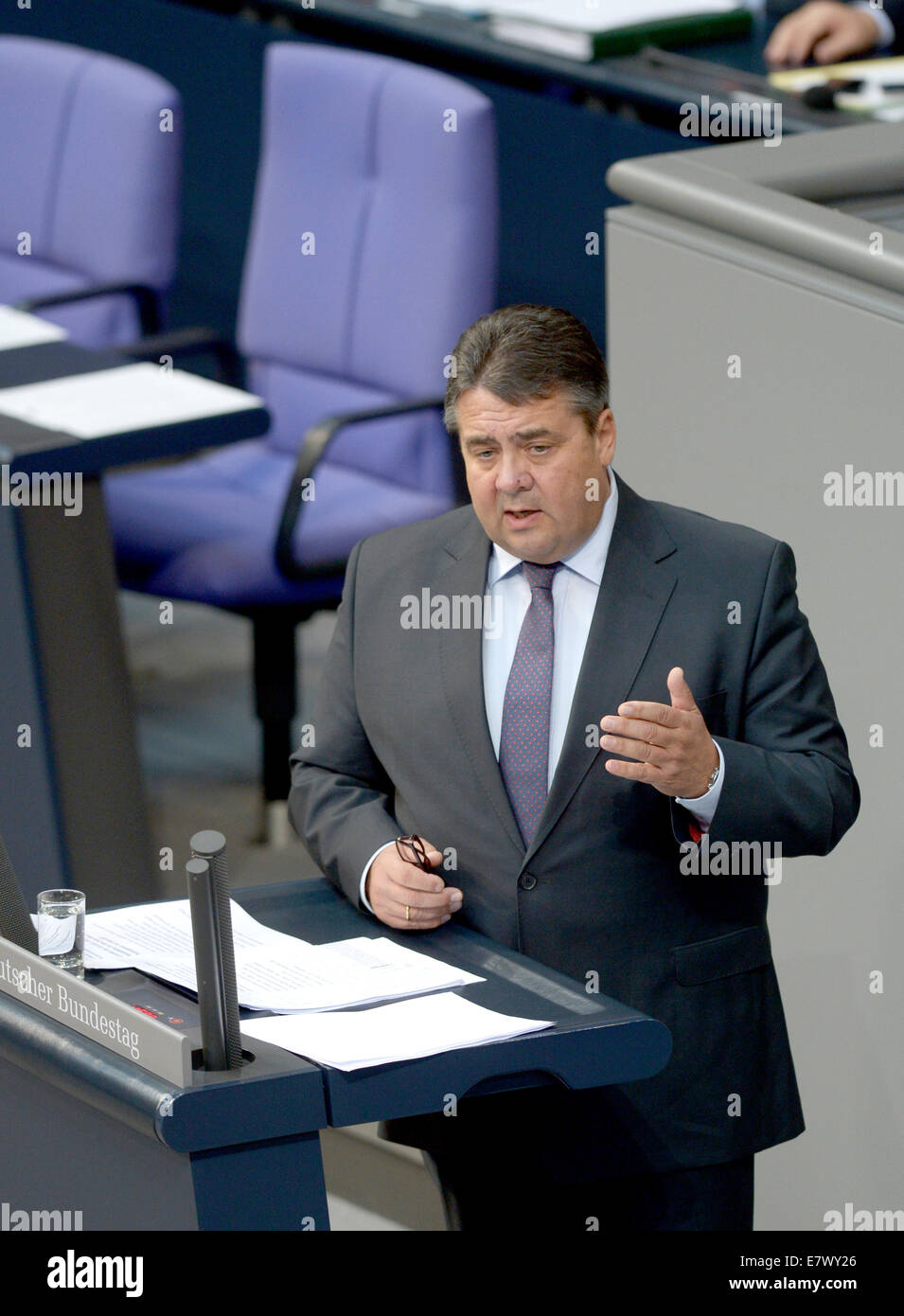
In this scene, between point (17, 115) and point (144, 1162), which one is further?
point (17, 115)

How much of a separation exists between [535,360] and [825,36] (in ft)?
10.2

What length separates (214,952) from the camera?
1913 millimetres

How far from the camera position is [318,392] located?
4.69 m

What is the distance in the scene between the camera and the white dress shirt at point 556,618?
2273mm

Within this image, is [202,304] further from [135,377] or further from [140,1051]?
[140,1051]

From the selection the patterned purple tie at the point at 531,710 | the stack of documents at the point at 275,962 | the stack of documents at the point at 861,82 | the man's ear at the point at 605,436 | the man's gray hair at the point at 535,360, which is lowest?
the stack of documents at the point at 275,962

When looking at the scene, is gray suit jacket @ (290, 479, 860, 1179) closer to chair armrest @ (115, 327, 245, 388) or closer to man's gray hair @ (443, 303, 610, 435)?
man's gray hair @ (443, 303, 610, 435)

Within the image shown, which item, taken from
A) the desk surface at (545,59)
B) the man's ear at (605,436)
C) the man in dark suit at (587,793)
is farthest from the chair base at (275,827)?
the man's ear at (605,436)

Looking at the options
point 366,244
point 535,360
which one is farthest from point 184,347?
point 535,360

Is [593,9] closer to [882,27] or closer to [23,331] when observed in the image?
[882,27]

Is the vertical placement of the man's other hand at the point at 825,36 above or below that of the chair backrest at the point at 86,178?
above

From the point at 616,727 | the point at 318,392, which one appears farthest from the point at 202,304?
the point at 616,727

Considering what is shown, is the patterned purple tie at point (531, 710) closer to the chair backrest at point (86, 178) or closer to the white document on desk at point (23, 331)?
the white document on desk at point (23, 331)

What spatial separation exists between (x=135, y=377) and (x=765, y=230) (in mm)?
1864
